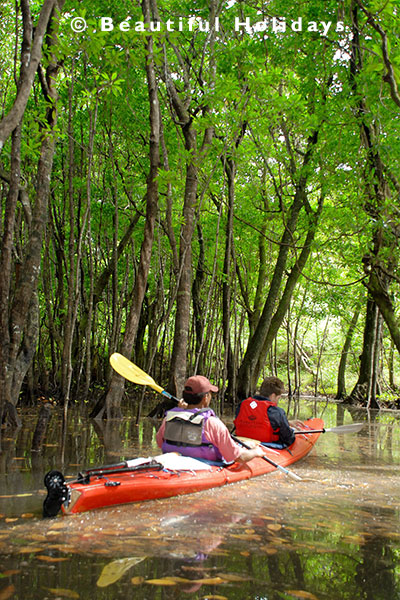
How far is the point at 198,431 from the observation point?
12.7 feet

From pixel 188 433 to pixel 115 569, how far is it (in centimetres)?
174

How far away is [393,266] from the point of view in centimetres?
967

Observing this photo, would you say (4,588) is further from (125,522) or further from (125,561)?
(125,522)

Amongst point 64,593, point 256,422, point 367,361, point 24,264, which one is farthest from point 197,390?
point 367,361

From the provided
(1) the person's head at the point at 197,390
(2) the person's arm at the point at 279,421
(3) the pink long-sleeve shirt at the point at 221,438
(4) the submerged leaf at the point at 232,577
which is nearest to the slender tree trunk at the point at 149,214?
(2) the person's arm at the point at 279,421

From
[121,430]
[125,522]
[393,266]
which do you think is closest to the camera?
[125,522]

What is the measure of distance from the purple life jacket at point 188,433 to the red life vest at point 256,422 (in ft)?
4.17

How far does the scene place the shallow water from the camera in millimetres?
2082

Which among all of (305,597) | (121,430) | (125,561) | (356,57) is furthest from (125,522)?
(356,57)

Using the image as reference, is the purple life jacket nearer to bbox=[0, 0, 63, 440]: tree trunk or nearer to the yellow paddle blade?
the yellow paddle blade

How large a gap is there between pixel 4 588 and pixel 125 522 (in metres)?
1.00

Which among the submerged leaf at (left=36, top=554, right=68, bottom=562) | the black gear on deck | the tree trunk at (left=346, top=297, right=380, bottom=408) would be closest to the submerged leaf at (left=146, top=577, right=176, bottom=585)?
the submerged leaf at (left=36, top=554, right=68, bottom=562)

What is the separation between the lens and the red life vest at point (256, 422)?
525cm

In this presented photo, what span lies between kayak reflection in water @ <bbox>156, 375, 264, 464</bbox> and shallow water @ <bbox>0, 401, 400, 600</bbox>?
30 centimetres
